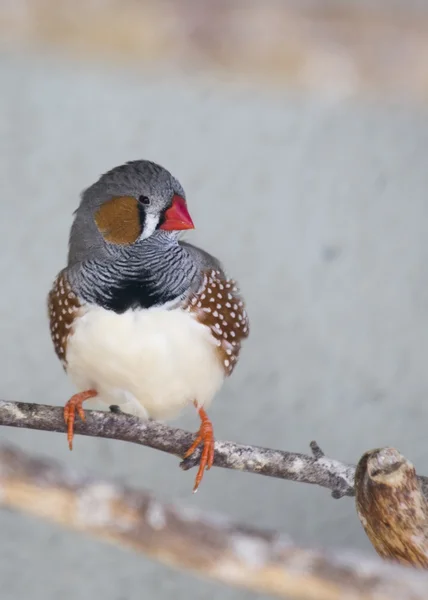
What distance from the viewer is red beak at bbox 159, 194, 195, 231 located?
32.8 inches

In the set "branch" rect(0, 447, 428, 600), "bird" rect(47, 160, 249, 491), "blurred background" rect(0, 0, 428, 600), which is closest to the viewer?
"branch" rect(0, 447, 428, 600)

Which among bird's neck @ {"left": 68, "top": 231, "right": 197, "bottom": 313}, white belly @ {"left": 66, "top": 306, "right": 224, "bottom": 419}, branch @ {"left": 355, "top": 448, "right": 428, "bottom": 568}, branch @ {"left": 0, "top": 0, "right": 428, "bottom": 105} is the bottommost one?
branch @ {"left": 355, "top": 448, "right": 428, "bottom": 568}

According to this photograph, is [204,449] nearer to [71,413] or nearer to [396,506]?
[71,413]

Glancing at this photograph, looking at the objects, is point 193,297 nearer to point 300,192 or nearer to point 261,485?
point 300,192

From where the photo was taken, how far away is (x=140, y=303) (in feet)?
2.97

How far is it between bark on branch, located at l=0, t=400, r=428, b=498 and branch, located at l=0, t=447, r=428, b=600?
448 mm

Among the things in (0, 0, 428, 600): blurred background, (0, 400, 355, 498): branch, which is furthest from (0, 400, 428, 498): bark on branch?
(0, 0, 428, 600): blurred background

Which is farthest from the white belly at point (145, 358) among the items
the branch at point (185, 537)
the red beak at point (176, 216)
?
the branch at point (185, 537)

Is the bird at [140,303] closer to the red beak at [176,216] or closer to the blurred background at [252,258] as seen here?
the red beak at [176,216]

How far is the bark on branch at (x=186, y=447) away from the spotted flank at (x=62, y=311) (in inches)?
4.3

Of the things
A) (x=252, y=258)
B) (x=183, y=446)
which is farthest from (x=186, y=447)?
(x=252, y=258)

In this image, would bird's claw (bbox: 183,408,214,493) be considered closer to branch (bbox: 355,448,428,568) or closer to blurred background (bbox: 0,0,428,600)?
branch (bbox: 355,448,428,568)

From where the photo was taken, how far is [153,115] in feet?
4.92

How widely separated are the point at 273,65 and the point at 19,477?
65 centimetres
